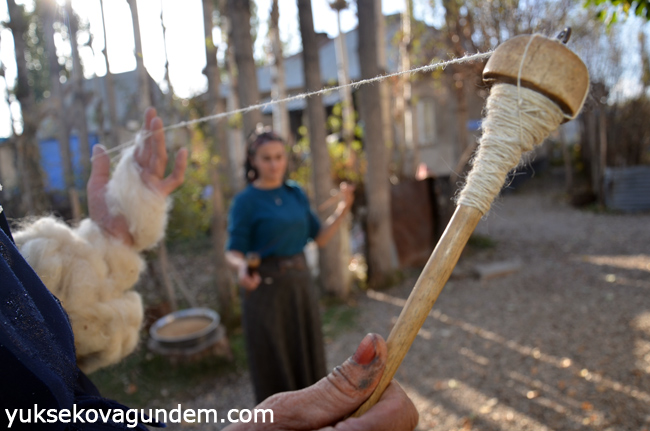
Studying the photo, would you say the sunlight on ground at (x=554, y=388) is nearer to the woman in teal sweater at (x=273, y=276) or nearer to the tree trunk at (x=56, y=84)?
the woman in teal sweater at (x=273, y=276)

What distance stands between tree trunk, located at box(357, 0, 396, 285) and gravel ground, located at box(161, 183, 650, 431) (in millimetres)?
456

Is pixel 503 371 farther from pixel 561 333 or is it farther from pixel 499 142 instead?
pixel 499 142

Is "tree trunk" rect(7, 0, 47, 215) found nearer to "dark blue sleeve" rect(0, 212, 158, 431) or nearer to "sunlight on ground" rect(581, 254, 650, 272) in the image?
"dark blue sleeve" rect(0, 212, 158, 431)

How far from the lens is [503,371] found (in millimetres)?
3654

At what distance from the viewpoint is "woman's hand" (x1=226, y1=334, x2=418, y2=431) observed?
36.8 inches

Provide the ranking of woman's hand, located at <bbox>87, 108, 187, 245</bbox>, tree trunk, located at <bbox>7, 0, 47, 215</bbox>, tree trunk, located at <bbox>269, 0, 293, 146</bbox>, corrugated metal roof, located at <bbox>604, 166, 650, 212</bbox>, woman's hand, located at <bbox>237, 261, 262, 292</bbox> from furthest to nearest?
corrugated metal roof, located at <bbox>604, 166, 650, 212</bbox> → tree trunk, located at <bbox>269, 0, 293, 146</bbox> → tree trunk, located at <bbox>7, 0, 47, 215</bbox> → woman's hand, located at <bbox>237, 261, 262, 292</bbox> → woman's hand, located at <bbox>87, 108, 187, 245</bbox>

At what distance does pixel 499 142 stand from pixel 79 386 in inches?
49.3

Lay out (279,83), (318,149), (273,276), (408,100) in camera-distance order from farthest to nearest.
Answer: (408,100), (279,83), (318,149), (273,276)

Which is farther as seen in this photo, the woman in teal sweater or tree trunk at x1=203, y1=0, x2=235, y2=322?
tree trunk at x1=203, y1=0, x2=235, y2=322

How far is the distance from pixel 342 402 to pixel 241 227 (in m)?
1.85

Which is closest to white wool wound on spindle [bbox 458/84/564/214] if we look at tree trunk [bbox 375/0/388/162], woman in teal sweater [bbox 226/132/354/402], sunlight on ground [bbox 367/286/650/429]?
woman in teal sweater [bbox 226/132/354/402]

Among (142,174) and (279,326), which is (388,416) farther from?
(279,326)

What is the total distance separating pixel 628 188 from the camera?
9422 millimetres

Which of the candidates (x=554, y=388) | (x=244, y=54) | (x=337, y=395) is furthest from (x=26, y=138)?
(x=554, y=388)
